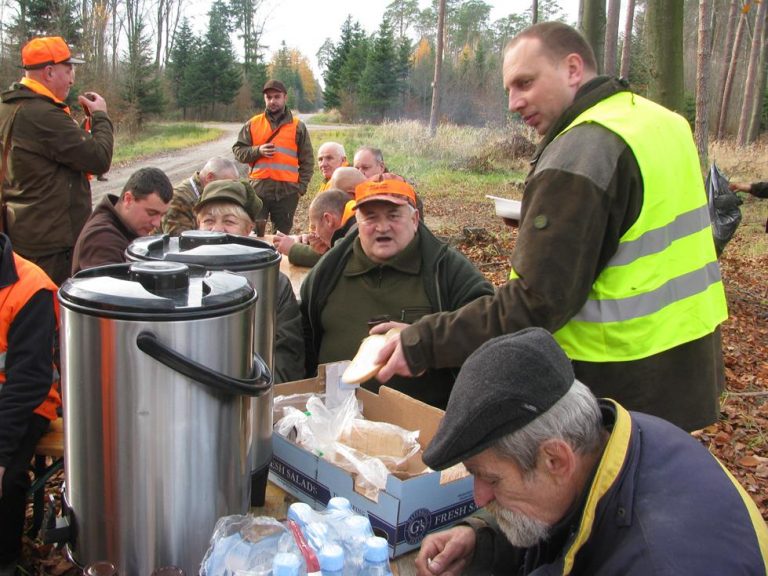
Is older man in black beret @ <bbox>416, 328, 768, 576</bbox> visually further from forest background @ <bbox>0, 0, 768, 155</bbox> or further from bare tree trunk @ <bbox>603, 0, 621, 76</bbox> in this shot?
bare tree trunk @ <bbox>603, 0, 621, 76</bbox>

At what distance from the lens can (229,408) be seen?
1450 millimetres

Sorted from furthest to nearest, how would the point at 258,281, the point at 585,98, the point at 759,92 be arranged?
the point at 759,92 < the point at 585,98 < the point at 258,281

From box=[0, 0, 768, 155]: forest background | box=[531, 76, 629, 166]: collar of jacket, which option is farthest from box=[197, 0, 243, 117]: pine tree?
box=[531, 76, 629, 166]: collar of jacket

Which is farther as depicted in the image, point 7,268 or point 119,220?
point 119,220

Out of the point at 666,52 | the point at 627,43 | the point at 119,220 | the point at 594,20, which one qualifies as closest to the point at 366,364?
the point at 119,220

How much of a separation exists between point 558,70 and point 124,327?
151cm

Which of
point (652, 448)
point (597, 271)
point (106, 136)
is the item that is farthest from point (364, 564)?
point (106, 136)

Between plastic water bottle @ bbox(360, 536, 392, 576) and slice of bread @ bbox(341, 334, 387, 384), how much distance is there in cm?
52

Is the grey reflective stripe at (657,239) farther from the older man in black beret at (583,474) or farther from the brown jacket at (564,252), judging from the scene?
the older man in black beret at (583,474)

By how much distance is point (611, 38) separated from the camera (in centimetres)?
1614

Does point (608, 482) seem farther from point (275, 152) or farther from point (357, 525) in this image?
point (275, 152)

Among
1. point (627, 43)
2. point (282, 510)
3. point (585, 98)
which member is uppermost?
point (627, 43)

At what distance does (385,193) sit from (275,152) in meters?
4.96

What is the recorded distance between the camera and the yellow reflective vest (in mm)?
1964
